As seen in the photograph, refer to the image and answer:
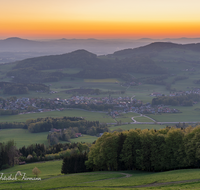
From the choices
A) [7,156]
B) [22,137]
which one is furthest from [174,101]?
[7,156]

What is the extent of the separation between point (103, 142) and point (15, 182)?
1410 centimetres

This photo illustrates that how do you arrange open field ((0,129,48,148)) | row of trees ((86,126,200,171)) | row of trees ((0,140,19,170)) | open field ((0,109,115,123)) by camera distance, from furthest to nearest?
1. open field ((0,109,115,123))
2. open field ((0,129,48,148))
3. row of trees ((0,140,19,170))
4. row of trees ((86,126,200,171))

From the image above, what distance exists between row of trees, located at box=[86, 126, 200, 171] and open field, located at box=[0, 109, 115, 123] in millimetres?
61490

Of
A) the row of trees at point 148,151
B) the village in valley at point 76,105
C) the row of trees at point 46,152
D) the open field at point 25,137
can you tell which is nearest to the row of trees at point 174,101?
the village in valley at point 76,105

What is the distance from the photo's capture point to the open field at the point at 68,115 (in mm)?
101688

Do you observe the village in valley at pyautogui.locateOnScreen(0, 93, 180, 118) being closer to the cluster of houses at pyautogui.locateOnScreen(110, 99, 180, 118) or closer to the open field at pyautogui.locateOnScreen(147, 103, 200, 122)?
the cluster of houses at pyautogui.locateOnScreen(110, 99, 180, 118)

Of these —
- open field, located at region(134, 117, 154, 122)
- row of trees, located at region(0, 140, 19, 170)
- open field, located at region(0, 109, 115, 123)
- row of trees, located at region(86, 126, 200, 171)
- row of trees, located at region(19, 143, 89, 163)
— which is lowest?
open field, located at region(134, 117, 154, 122)

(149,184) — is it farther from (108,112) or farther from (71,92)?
(71,92)

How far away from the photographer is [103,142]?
37844 millimetres

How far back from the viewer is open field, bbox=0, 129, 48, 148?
6990cm

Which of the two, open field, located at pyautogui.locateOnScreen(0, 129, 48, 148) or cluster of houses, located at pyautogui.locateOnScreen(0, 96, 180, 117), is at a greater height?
cluster of houses, located at pyautogui.locateOnScreen(0, 96, 180, 117)

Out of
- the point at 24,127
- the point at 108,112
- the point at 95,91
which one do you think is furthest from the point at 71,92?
the point at 24,127

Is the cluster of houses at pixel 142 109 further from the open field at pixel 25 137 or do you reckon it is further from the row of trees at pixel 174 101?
the open field at pixel 25 137

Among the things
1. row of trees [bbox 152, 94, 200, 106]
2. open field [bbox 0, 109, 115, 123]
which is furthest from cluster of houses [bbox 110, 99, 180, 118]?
open field [bbox 0, 109, 115, 123]
